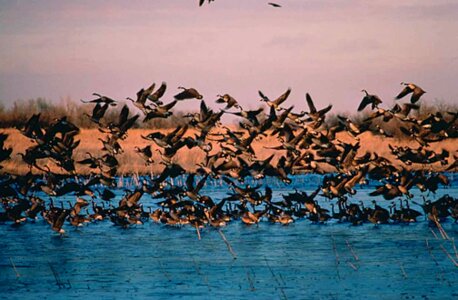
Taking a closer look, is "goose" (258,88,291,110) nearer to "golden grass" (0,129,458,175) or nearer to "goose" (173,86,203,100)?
"goose" (173,86,203,100)

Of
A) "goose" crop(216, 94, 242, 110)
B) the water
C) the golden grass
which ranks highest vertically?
"goose" crop(216, 94, 242, 110)

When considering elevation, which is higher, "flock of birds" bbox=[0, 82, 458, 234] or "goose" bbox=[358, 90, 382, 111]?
"goose" bbox=[358, 90, 382, 111]

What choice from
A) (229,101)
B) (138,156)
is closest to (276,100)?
(229,101)

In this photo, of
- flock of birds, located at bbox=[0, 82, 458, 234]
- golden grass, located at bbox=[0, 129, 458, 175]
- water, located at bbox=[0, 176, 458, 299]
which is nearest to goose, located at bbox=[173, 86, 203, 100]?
flock of birds, located at bbox=[0, 82, 458, 234]

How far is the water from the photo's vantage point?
12.8 m

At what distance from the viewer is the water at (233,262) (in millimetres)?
12750

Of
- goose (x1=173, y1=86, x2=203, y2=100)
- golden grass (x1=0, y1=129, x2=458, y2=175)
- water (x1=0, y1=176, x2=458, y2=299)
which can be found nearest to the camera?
water (x1=0, y1=176, x2=458, y2=299)

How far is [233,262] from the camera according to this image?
14.9m

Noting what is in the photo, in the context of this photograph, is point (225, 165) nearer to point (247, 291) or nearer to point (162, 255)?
point (162, 255)

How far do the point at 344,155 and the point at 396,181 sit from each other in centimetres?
119

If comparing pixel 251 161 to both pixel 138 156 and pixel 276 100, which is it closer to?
pixel 276 100

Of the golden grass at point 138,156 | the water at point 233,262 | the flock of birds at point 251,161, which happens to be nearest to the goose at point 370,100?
the flock of birds at point 251,161

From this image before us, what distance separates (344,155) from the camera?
722 inches

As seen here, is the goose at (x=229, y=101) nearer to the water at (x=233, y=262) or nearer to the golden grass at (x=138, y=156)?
the water at (x=233, y=262)
